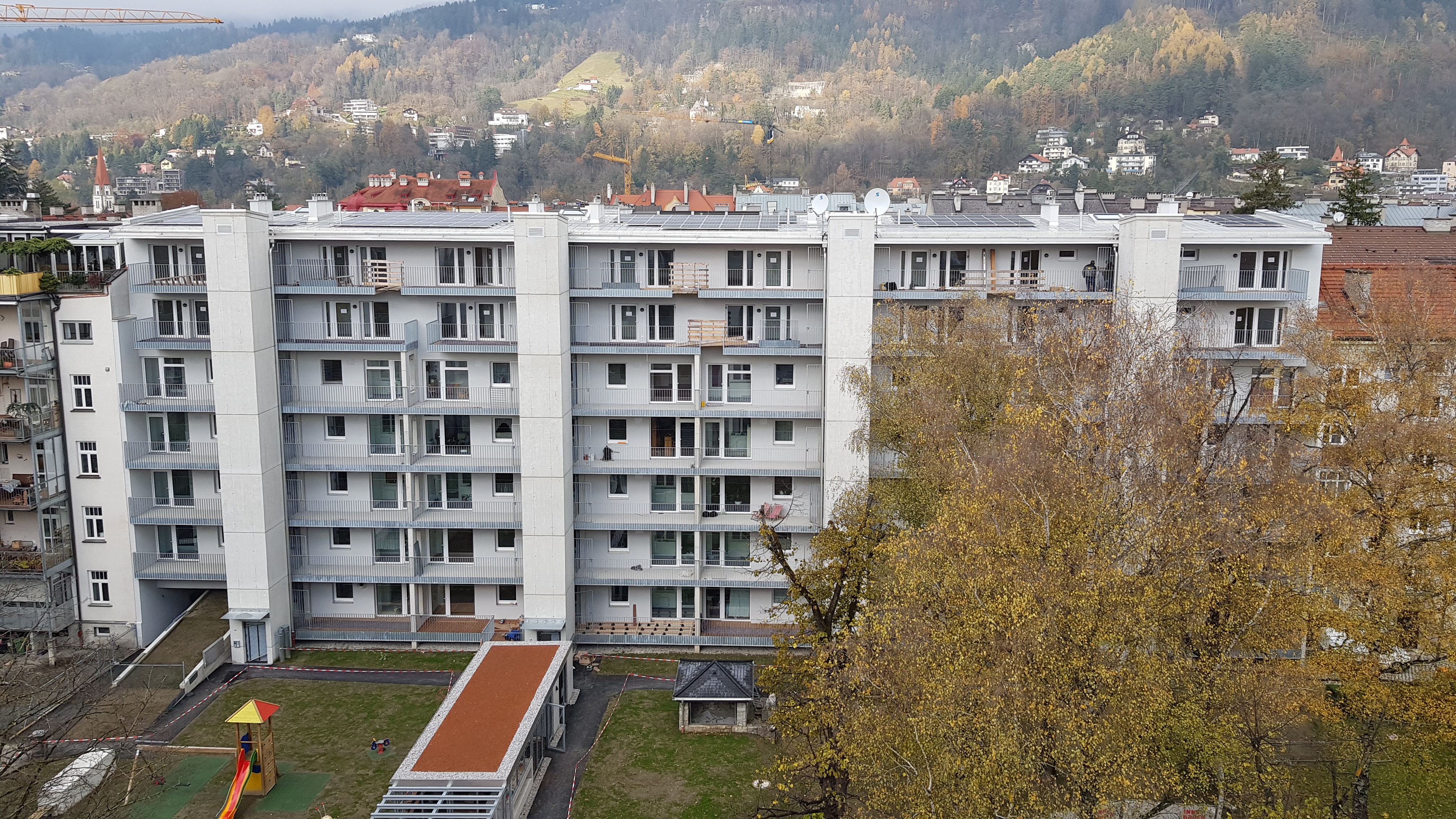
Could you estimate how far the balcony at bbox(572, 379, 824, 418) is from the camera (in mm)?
35875

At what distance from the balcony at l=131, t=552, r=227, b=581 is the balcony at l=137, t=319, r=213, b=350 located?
6985 mm

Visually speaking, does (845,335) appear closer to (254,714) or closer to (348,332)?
(348,332)

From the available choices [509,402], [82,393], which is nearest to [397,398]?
[509,402]

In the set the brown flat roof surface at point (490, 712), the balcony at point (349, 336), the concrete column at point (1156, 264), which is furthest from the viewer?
the balcony at point (349, 336)

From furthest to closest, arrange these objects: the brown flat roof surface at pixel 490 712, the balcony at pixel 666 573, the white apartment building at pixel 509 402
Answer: the balcony at pixel 666 573 < the white apartment building at pixel 509 402 < the brown flat roof surface at pixel 490 712

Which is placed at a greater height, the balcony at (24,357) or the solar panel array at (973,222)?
the solar panel array at (973,222)

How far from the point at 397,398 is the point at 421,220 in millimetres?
7518

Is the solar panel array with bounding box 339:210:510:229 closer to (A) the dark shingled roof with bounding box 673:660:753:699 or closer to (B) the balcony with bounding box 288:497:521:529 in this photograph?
(B) the balcony with bounding box 288:497:521:529

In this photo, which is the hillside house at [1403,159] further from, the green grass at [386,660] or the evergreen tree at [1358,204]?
the green grass at [386,660]

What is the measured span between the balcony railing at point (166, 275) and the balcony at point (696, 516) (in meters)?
14.6

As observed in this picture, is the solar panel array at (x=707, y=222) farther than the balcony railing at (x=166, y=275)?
Yes

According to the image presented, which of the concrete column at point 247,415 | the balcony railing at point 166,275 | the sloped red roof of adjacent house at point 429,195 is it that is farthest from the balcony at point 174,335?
the sloped red roof of adjacent house at point 429,195

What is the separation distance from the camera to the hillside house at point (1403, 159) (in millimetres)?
144000

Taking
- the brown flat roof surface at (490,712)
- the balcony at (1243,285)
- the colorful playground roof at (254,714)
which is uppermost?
the balcony at (1243,285)
